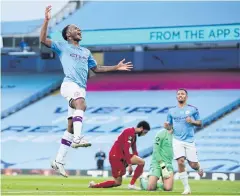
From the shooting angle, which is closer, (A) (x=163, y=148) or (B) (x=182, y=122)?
(B) (x=182, y=122)

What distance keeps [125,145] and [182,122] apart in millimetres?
2025

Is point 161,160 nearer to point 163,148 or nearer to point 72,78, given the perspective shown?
point 163,148

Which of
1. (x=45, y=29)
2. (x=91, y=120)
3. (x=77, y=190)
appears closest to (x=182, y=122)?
(x=77, y=190)

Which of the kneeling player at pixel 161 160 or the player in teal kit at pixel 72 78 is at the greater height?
the player in teal kit at pixel 72 78

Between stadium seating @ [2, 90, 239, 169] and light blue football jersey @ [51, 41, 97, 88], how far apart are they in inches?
890

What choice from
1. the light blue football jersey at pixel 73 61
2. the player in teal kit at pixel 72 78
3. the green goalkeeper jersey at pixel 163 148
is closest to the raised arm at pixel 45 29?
the player in teal kit at pixel 72 78

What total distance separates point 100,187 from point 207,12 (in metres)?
18.6

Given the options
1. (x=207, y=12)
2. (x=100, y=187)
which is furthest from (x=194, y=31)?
(x=100, y=187)

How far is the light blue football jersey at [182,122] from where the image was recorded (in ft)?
57.2

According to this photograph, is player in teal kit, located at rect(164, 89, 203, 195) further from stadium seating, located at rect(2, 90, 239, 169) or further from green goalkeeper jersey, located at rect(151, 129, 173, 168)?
stadium seating, located at rect(2, 90, 239, 169)

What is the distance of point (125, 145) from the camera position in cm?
1902

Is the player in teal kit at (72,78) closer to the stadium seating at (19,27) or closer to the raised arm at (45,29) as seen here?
the raised arm at (45,29)

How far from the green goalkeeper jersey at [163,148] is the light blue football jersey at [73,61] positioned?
681cm

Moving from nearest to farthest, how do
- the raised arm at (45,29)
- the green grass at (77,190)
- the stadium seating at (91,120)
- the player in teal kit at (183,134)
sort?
the raised arm at (45,29)
the green grass at (77,190)
the player in teal kit at (183,134)
the stadium seating at (91,120)
